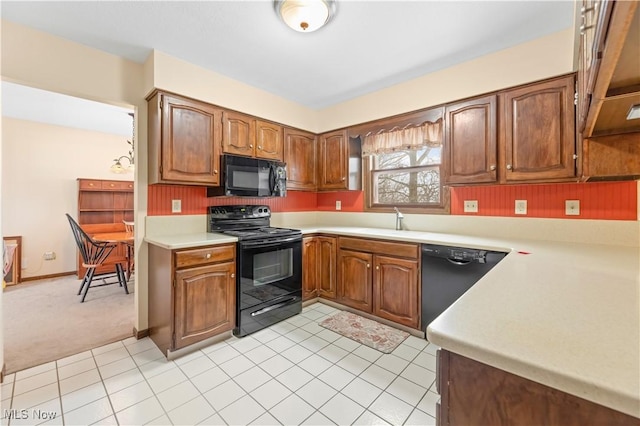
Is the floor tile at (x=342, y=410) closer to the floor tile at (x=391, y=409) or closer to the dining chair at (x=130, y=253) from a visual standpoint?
the floor tile at (x=391, y=409)

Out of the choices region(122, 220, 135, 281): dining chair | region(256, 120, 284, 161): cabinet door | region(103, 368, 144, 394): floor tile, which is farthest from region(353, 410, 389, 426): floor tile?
region(122, 220, 135, 281): dining chair

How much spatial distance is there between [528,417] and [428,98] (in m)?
2.74

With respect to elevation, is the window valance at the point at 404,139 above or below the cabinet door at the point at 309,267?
above

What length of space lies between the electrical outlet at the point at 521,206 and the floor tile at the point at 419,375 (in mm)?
1572

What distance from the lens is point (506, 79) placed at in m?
2.28

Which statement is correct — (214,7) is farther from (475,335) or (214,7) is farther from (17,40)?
(475,335)

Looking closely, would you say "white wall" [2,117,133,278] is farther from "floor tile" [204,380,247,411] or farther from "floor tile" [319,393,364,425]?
"floor tile" [319,393,364,425]

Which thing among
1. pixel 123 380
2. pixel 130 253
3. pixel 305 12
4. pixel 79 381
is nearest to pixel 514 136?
pixel 305 12

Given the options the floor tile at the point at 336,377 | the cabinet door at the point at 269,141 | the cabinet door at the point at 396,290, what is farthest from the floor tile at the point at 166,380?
the cabinet door at the point at 269,141

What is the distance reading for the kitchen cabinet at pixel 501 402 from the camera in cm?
54

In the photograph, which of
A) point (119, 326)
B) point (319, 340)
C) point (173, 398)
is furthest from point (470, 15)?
point (119, 326)

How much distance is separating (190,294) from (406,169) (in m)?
2.58

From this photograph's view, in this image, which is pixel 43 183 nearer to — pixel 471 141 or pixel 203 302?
pixel 203 302

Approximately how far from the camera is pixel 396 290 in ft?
8.66
